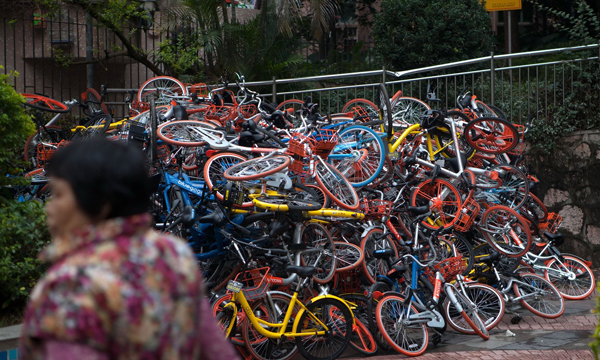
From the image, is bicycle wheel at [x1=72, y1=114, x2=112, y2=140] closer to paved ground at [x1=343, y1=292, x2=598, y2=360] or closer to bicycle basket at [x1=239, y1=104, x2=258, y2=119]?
bicycle basket at [x1=239, y1=104, x2=258, y2=119]

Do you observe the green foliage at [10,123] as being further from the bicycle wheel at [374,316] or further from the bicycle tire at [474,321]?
the bicycle tire at [474,321]

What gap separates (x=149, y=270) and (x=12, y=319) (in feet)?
13.5

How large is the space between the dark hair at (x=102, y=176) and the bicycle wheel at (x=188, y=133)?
5745 mm

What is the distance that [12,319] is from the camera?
17.2 ft

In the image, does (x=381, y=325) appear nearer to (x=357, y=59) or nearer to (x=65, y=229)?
(x=65, y=229)

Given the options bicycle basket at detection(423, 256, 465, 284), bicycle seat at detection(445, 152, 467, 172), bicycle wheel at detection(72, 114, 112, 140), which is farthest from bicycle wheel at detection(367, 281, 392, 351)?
bicycle wheel at detection(72, 114, 112, 140)

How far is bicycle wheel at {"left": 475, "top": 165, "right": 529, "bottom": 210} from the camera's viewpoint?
8.65 meters

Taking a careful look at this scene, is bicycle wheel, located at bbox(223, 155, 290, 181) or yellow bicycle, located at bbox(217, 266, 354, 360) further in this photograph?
bicycle wheel, located at bbox(223, 155, 290, 181)

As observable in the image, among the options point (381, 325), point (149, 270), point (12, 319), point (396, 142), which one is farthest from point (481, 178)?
point (149, 270)

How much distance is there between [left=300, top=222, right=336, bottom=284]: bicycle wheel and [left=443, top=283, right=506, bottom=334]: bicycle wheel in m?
Result: 1.63

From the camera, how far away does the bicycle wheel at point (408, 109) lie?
1017 cm

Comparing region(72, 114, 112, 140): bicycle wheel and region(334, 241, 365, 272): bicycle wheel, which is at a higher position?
region(72, 114, 112, 140): bicycle wheel

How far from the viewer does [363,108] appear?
34.9 ft

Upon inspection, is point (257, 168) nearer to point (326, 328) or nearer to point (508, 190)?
point (326, 328)
